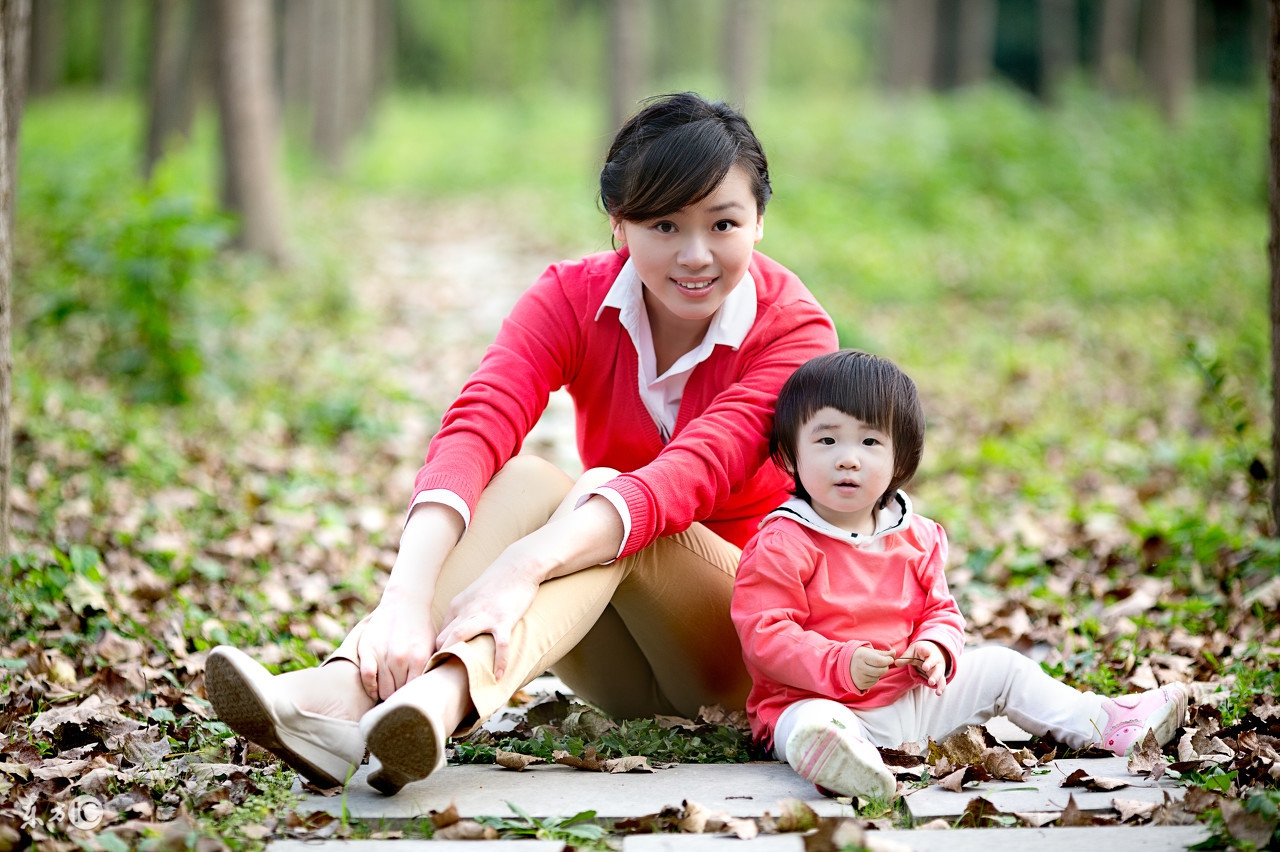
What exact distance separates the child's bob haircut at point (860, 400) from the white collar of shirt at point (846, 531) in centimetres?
3

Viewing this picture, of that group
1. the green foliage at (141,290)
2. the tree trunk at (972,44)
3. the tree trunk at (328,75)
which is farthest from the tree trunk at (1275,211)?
the tree trunk at (972,44)

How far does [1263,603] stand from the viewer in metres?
3.68

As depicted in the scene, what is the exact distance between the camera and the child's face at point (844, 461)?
2.51 m

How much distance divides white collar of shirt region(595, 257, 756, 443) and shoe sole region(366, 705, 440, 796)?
1.04 meters

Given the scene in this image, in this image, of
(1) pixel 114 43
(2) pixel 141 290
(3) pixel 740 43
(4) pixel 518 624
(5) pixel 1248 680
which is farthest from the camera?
(1) pixel 114 43

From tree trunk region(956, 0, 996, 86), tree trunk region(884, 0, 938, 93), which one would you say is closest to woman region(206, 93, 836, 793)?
tree trunk region(884, 0, 938, 93)

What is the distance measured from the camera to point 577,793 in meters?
2.30

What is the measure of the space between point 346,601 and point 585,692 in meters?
1.33

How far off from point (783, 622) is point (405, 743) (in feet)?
2.67

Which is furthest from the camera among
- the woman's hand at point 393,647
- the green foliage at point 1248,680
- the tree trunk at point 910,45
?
the tree trunk at point 910,45

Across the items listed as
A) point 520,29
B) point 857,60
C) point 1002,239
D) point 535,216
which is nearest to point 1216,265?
point 1002,239

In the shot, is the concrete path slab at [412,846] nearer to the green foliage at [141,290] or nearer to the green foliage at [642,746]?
the green foliage at [642,746]

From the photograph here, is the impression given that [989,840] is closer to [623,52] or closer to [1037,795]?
[1037,795]

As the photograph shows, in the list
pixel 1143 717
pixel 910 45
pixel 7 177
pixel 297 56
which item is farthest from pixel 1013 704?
pixel 297 56
